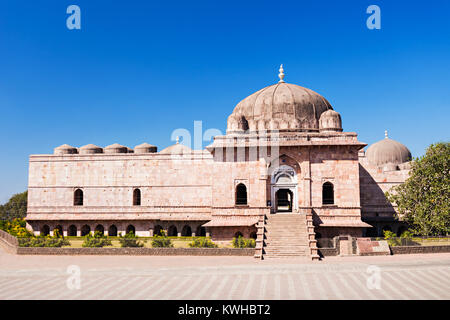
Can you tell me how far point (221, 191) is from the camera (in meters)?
30.0

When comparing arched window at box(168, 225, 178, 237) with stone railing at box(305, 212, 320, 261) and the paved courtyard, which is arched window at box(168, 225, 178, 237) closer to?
the paved courtyard

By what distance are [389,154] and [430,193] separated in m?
19.1

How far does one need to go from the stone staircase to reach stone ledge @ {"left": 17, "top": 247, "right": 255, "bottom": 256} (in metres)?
1.10

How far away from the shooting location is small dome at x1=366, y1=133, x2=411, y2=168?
47.4 metres

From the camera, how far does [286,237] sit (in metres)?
25.3

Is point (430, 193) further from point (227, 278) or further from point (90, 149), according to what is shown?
point (90, 149)

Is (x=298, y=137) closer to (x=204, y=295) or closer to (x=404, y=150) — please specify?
(x=204, y=295)

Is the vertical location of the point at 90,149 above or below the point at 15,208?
above

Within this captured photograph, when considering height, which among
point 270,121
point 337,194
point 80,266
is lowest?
point 80,266

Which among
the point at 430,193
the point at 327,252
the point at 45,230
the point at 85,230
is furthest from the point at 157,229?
the point at 430,193

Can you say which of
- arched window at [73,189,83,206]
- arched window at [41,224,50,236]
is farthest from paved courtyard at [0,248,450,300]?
arched window at [41,224,50,236]
